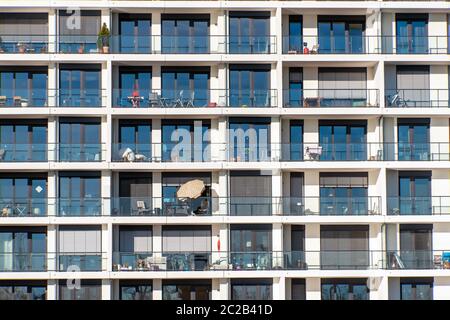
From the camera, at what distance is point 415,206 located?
49688mm

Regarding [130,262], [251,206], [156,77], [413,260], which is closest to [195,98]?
[156,77]

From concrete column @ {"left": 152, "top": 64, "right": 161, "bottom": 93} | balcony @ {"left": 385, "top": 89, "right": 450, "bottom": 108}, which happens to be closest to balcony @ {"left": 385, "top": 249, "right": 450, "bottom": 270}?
balcony @ {"left": 385, "top": 89, "right": 450, "bottom": 108}

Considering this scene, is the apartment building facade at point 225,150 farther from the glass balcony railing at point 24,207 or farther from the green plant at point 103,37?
the green plant at point 103,37

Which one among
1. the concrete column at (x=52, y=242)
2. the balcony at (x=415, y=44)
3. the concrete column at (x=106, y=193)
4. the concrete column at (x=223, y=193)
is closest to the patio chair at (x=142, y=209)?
the concrete column at (x=106, y=193)

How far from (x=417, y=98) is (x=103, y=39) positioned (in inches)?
535

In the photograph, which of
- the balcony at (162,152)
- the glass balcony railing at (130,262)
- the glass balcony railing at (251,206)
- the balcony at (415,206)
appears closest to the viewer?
the glass balcony railing at (130,262)

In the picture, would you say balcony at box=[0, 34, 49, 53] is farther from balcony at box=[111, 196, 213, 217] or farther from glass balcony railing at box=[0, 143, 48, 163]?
balcony at box=[111, 196, 213, 217]

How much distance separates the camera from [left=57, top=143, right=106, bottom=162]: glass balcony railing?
49.6 metres

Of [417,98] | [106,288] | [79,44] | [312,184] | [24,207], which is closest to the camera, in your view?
[106,288]

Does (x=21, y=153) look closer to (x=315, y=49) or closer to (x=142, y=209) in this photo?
(x=142, y=209)

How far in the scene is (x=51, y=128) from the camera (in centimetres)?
5000

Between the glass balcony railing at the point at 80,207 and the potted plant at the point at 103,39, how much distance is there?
635 cm

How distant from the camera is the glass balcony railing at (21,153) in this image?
1946 inches

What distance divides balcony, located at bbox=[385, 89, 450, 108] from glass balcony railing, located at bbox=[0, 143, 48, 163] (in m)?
14.8
